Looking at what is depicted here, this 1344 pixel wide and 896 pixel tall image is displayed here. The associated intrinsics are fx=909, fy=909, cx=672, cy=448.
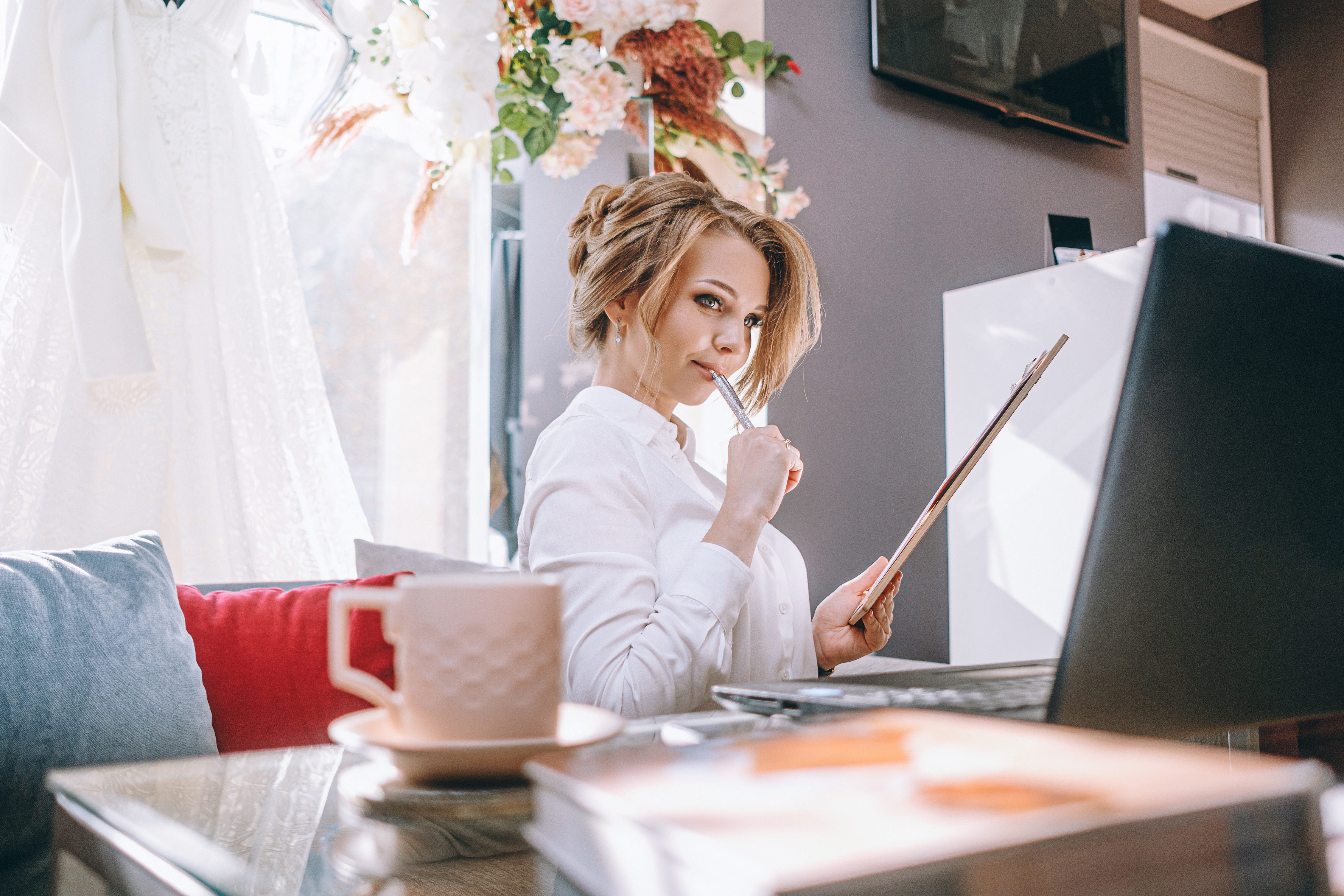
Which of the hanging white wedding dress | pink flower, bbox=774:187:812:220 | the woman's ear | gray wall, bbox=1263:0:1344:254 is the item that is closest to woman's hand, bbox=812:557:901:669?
the woman's ear

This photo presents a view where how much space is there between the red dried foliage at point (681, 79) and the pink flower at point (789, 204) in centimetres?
13

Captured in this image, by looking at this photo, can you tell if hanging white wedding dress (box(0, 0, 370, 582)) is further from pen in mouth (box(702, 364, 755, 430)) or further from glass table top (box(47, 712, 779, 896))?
glass table top (box(47, 712, 779, 896))

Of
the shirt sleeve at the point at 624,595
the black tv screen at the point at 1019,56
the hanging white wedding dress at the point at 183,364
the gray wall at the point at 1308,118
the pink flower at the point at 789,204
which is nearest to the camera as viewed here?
the shirt sleeve at the point at 624,595

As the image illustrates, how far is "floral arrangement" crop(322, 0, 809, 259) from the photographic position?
5.37 feet

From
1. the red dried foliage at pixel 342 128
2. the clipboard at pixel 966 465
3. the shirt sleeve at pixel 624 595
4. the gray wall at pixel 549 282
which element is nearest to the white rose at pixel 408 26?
the red dried foliage at pixel 342 128

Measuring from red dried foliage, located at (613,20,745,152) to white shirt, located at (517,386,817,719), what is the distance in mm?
927

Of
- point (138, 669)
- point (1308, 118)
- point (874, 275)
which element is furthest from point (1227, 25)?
point (138, 669)

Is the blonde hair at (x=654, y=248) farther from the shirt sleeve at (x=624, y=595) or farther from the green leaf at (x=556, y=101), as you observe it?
the green leaf at (x=556, y=101)

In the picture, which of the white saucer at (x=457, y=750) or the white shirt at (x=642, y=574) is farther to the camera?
the white shirt at (x=642, y=574)

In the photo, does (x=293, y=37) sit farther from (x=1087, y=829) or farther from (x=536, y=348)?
(x=1087, y=829)

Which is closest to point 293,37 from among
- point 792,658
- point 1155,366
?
point 792,658

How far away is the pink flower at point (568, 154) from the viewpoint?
1.83m

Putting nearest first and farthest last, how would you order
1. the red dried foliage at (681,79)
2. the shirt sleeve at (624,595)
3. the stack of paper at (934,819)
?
the stack of paper at (934,819), the shirt sleeve at (624,595), the red dried foliage at (681,79)

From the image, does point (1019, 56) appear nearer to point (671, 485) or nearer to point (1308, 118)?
point (671, 485)
